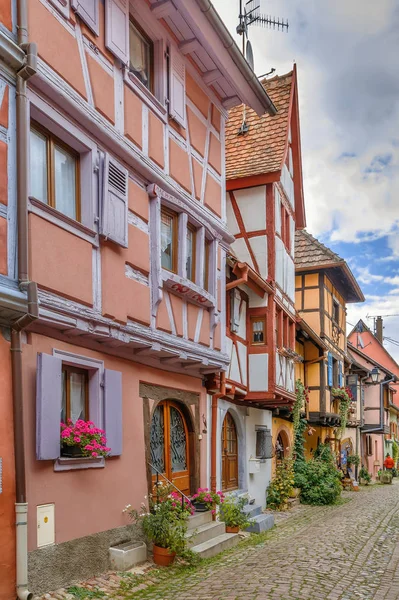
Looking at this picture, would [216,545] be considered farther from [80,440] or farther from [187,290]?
[187,290]

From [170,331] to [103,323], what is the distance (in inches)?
75.3

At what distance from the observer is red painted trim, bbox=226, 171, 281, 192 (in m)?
14.4

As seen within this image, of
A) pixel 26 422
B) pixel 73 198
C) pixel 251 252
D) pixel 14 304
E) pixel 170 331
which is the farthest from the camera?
pixel 251 252

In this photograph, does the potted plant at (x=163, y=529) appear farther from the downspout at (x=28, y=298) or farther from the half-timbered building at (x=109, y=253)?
the downspout at (x=28, y=298)

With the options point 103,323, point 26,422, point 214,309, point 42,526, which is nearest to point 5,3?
point 103,323

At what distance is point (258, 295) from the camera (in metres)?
14.4

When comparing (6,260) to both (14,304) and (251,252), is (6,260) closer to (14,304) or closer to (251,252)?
(14,304)

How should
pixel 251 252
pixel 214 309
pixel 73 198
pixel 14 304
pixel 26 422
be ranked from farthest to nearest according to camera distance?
1. pixel 251 252
2. pixel 214 309
3. pixel 73 198
4. pixel 26 422
5. pixel 14 304

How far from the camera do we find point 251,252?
14.8 m

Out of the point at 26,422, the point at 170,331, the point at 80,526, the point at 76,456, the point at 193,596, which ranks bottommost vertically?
the point at 193,596

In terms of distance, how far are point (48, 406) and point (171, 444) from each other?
3.87 meters

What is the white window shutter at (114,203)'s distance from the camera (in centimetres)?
742

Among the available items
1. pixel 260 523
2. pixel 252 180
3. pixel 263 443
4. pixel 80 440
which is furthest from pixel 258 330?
pixel 80 440

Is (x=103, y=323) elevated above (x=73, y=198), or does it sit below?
below
